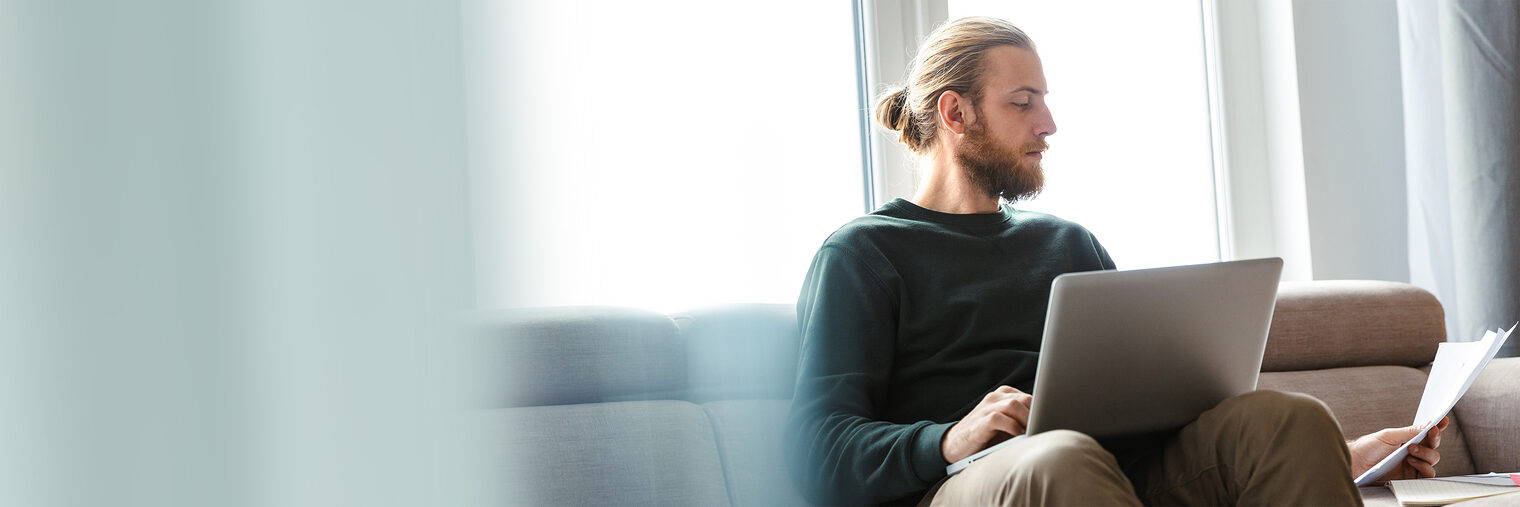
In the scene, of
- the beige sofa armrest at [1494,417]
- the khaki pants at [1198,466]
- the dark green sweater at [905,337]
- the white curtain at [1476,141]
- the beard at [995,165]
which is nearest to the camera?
the khaki pants at [1198,466]

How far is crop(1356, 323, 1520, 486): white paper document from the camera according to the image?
1.31 m

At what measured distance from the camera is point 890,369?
137 centimetres

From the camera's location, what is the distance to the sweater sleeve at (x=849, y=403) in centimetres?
120

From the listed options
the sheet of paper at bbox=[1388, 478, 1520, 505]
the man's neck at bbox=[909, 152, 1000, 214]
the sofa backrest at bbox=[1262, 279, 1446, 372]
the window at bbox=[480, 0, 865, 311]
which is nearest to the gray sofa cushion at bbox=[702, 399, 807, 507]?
the window at bbox=[480, 0, 865, 311]

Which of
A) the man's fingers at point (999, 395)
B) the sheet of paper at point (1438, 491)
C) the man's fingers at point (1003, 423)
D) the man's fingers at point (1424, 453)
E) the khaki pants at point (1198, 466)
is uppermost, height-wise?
the man's fingers at point (999, 395)

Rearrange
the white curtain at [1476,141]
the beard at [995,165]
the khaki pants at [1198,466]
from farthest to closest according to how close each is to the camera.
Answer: the white curtain at [1476,141]
the beard at [995,165]
the khaki pants at [1198,466]

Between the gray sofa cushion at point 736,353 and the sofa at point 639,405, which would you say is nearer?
the sofa at point 639,405

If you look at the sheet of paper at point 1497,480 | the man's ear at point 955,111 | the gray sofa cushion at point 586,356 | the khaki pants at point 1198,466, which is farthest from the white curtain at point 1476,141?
the gray sofa cushion at point 586,356

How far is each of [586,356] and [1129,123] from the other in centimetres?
142

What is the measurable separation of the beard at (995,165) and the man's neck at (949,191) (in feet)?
0.04

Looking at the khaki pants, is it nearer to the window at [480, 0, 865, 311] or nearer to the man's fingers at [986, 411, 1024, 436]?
the man's fingers at [986, 411, 1024, 436]

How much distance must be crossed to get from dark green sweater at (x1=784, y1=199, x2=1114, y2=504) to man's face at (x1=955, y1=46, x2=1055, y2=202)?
0.05 meters

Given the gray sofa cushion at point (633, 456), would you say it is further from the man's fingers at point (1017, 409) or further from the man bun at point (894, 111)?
the man bun at point (894, 111)

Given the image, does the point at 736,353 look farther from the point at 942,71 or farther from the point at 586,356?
the point at 942,71
